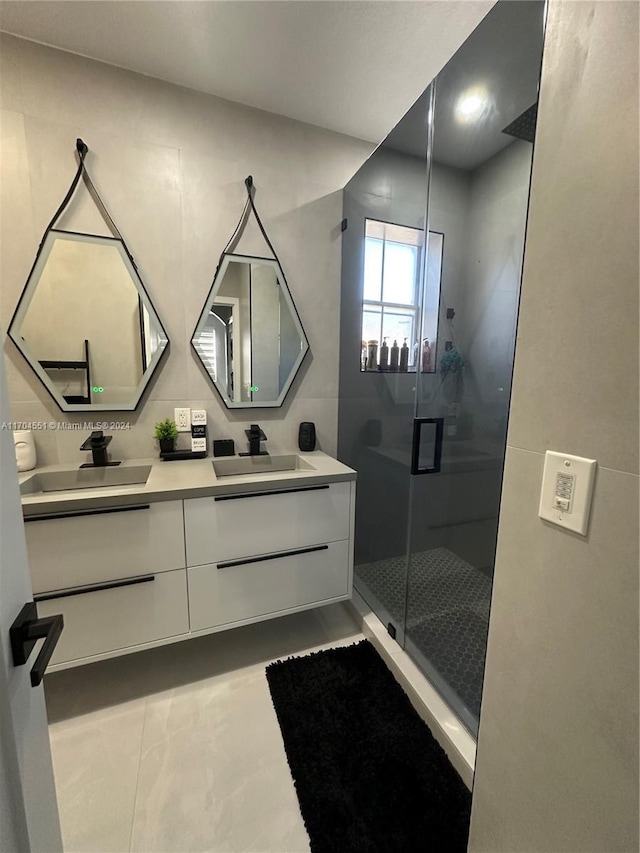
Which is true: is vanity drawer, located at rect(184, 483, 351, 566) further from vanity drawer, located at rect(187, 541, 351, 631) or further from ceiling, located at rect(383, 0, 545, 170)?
ceiling, located at rect(383, 0, 545, 170)

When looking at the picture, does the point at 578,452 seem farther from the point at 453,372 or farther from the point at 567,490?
the point at 453,372

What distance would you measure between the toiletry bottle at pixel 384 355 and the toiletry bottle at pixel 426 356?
9.1 inches

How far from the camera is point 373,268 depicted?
1.90 metres

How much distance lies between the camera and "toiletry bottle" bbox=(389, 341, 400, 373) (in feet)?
6.13

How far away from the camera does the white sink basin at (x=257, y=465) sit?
184 centimetres

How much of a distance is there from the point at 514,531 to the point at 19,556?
0.87 meters

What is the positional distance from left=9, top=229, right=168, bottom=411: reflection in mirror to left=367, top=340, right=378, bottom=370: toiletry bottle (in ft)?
3.60

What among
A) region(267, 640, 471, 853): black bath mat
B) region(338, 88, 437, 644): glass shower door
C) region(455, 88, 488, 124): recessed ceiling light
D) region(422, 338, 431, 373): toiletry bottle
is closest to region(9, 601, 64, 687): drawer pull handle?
region(267, 640, 471, 853): black bath mat

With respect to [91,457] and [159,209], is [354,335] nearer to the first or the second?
[159,209]

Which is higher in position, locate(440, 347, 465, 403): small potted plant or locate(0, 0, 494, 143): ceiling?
locate(0, 0, 494, 143): ceiling

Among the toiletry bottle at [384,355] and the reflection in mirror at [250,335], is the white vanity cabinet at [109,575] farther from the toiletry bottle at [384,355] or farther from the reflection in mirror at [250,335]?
the toiletry bottle at [384,355]

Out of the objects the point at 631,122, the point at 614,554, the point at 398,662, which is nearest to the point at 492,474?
the point at 398,662

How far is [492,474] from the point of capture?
71.5 inches

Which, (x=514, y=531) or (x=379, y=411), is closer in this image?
(x=514, y=531)
